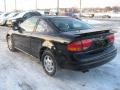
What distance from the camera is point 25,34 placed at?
6520 millimetres

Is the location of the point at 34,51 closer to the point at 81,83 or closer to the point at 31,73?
the point at 31,73

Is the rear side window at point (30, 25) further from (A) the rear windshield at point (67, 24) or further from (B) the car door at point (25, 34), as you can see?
(A) the rear windshield at point (67, 24)

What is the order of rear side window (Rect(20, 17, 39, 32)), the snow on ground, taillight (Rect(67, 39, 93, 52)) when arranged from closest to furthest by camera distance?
taillight (Rect(67, 39, 93, 52)), the snow on ground, rear side window (Rect(20, 17, 39, 32))

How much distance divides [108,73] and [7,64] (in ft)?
9.63

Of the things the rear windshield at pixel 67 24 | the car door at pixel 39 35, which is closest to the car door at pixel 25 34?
the car door at pixel 39 35

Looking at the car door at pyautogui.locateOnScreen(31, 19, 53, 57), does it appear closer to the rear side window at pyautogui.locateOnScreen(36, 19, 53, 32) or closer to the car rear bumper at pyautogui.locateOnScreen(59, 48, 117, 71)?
the rear side window at pyautogui.locateOnScreen(36, 19, 53, 32)

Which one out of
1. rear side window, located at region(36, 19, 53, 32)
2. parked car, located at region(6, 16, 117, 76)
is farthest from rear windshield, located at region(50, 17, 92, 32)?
rear side window, located at region(36, 19, 53, 32)

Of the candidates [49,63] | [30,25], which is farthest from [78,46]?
[30,25]

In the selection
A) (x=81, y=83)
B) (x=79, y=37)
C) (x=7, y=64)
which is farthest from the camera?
(x=7, y=64)

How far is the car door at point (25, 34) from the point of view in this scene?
6.33m

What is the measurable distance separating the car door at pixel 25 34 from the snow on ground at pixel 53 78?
54 centimetres

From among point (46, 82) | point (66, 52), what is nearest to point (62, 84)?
point (46, 82)

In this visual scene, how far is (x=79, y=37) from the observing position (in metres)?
4.78

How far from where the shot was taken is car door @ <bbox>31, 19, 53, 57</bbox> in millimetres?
5645
